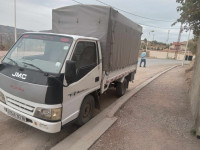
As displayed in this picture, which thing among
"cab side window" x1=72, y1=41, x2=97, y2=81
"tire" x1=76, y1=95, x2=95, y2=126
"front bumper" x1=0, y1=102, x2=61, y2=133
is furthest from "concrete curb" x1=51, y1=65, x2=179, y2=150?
"cab side window" x1=72, y1=41, x2=97, y2=81

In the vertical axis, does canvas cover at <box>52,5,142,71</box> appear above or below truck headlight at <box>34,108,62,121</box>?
above

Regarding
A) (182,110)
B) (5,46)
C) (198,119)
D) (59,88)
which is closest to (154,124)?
(198,119)

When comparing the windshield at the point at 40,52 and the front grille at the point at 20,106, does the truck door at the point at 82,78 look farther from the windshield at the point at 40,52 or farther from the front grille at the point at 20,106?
the front grille at the point at 20,106

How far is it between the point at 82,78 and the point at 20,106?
126 cm

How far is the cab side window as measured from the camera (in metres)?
3.15

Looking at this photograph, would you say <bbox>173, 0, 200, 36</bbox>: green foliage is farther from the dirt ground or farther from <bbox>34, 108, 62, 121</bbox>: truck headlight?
<bbox>34, 108, 62, 121</bbox>: truck headlight

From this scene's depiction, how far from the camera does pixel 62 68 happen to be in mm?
2758

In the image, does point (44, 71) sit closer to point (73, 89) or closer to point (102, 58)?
point (73, 89)

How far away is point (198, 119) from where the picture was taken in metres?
3.50

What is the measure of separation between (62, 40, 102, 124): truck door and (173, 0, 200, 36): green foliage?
5.45 metres

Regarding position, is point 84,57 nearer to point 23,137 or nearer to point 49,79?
point 49,79

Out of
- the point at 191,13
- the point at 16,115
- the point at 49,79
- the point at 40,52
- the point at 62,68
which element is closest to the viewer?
the point at 49,79

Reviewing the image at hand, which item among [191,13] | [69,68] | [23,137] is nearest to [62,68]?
[69,68]

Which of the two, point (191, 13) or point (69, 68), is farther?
point (191, 13)
